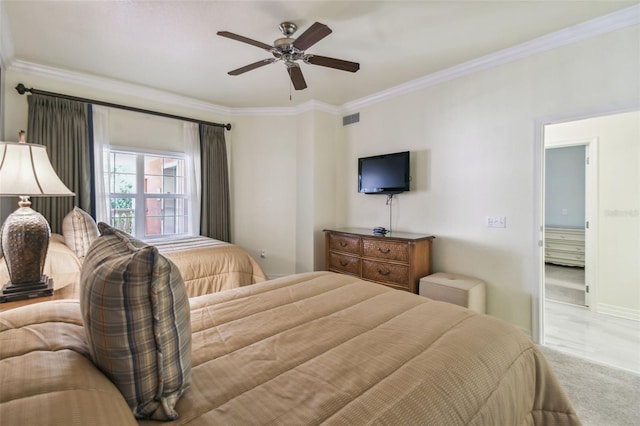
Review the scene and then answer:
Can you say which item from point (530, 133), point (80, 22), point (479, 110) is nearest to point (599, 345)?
point (530, 133)

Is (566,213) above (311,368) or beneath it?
above

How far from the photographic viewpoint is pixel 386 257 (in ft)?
11.3

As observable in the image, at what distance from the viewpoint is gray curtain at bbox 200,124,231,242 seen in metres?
4.50

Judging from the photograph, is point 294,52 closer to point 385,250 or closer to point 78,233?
point 385,250

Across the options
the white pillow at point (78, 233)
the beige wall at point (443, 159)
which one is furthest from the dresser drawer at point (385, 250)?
the white pillow at point (78, 233)

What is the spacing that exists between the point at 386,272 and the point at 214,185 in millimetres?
2865

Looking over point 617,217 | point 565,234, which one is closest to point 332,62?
point 617,217

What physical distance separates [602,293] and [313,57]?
4150 mm

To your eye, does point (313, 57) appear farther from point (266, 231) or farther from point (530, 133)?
point (266, 231)

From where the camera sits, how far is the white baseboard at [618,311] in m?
3.26

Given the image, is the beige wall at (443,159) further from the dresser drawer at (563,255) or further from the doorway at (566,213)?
the dresser drawer at (563,255)

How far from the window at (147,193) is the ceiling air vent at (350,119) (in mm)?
2523

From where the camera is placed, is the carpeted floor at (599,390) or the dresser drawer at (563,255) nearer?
the carpeted floor at (599,390)

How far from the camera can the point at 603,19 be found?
2.43 m
